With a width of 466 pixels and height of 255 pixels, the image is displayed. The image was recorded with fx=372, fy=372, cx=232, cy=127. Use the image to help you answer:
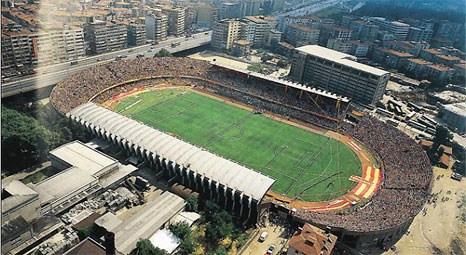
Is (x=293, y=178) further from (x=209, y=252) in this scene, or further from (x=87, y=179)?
(x=87, y=179)

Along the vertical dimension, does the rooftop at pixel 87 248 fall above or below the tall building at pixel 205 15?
below

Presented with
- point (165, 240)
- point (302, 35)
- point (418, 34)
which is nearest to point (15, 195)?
point (165, 240)

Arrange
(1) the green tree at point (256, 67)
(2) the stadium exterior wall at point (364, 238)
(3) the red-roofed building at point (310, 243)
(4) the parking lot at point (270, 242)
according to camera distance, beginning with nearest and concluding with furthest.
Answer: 1. (3) the red-roofed building at point (310, 243)
2. (4) the parking lot at point (270, 242)
3. (2) the stadium exterior wall at point (364, 238)
4. (1) the green tree at point (256, 67)

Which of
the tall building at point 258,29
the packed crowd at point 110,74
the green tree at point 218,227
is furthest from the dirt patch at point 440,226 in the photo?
the tall building at point 258,29

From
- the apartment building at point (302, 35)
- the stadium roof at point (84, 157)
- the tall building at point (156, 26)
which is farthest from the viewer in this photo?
the apartment building at point (302, 35)

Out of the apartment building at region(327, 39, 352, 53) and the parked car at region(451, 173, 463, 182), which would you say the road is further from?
the parked car at region(451, 173, 463, 182)

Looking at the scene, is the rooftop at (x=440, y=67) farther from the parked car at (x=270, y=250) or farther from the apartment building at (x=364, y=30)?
the parked car at (x=270, y=250)

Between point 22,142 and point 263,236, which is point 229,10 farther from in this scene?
point 263,236

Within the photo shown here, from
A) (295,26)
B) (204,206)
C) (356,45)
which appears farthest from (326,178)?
(295,26)
